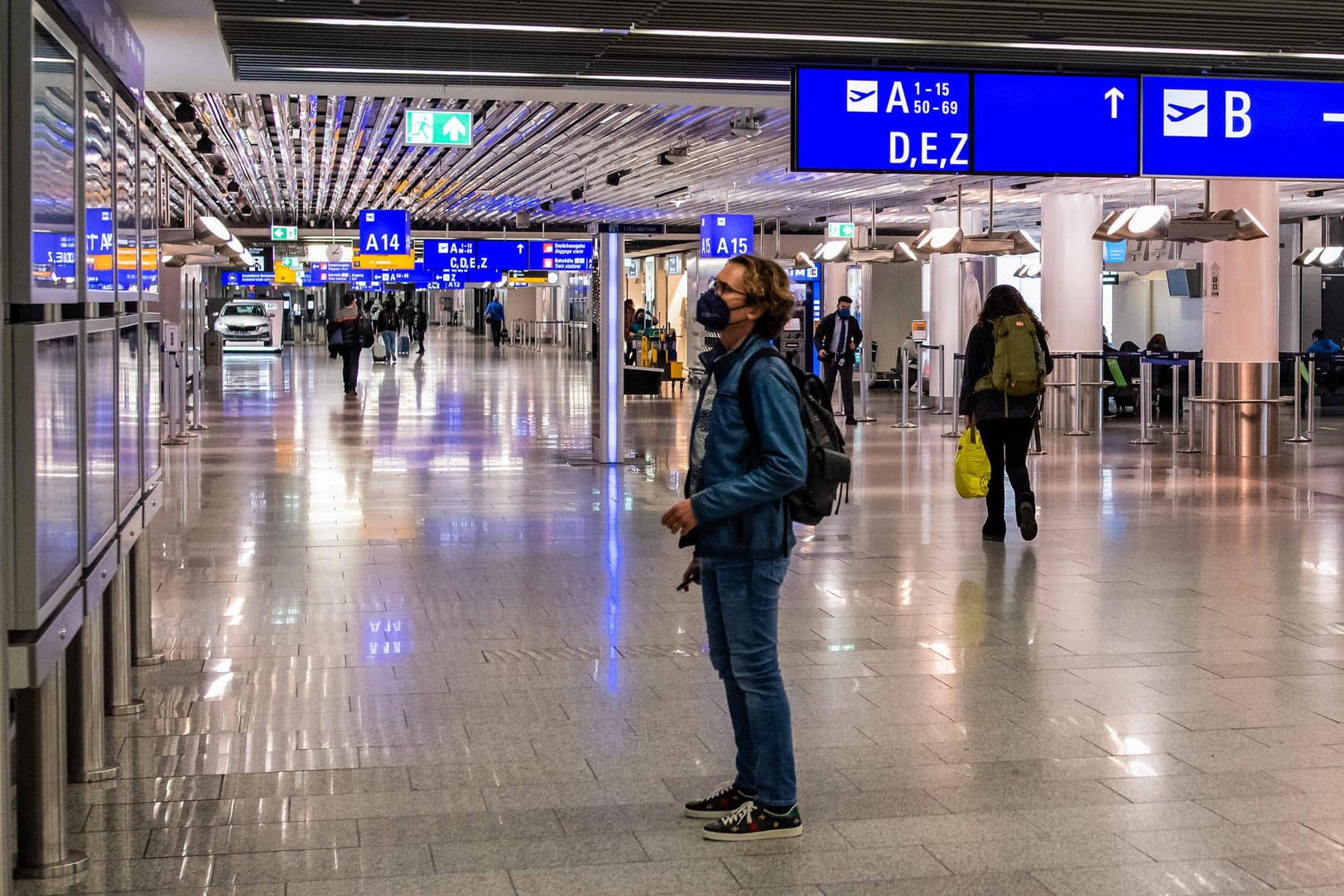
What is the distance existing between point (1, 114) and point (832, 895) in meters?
2.64

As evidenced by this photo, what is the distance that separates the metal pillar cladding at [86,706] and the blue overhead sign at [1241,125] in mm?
7177

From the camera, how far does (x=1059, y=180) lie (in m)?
20.5

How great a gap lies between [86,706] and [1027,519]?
6.51 metres

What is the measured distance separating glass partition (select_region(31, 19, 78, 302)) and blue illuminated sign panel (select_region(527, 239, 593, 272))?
34.3 meters

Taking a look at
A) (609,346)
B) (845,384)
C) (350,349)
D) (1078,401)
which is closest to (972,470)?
(609,346)

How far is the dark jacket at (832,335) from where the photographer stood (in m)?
22.0

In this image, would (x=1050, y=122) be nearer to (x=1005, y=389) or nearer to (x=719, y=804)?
(x=1005, y=389)

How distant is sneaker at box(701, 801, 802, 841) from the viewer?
14.2 ft

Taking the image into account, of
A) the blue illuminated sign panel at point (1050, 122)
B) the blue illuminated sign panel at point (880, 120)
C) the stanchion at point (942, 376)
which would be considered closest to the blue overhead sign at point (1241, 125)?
the blue illuminated sign panel at point (1050, 122)

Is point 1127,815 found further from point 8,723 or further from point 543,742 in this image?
point 8,723

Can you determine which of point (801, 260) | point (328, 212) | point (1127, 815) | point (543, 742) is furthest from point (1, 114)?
point (328, 212)

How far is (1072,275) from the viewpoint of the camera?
67.4 ft

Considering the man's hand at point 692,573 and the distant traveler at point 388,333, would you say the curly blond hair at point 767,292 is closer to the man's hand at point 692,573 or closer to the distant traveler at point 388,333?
the man's hand at point 692,573

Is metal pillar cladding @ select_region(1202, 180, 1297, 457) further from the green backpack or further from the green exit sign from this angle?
the green exit sign
